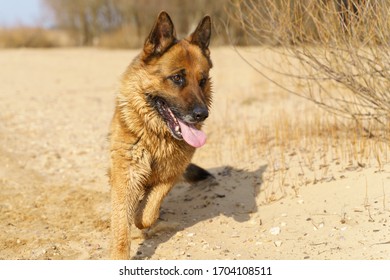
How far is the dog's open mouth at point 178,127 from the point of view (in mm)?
5627

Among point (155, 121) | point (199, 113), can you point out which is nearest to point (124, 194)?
point (155, 121)

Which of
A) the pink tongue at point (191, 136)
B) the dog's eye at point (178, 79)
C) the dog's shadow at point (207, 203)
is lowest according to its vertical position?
the dog's shadow at point (207, 203)

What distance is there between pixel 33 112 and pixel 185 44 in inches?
250

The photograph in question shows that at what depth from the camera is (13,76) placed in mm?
16141

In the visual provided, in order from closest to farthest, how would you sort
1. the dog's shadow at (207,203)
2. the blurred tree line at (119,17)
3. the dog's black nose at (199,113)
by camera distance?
1. the dog's black nose at (199,113)
2. the dog's shadow at (207,203)
3. the blurred tree line at (119,17)

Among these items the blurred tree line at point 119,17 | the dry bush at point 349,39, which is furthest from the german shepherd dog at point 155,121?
the blurred tree line at point 119,17

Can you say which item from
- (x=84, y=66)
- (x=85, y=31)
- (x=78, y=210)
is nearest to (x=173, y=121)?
(x=78, y=210)

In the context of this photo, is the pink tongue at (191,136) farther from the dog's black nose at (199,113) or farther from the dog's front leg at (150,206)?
the dog's front leg at (150,206)

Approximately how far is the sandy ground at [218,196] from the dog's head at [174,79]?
3.95ft

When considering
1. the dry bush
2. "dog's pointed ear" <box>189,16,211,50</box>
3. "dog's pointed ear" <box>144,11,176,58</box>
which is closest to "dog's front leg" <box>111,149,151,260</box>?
→ "dog's pointed ear" <box>144,11,176,58</box>

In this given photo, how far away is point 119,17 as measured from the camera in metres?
33.5

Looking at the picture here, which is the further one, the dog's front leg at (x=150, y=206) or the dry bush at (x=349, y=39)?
the dry bush at (x=349, y=39)

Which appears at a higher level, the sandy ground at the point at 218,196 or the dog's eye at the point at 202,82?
the dog's eye at the point at 202,82

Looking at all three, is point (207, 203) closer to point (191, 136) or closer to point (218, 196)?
point (218, 196)
